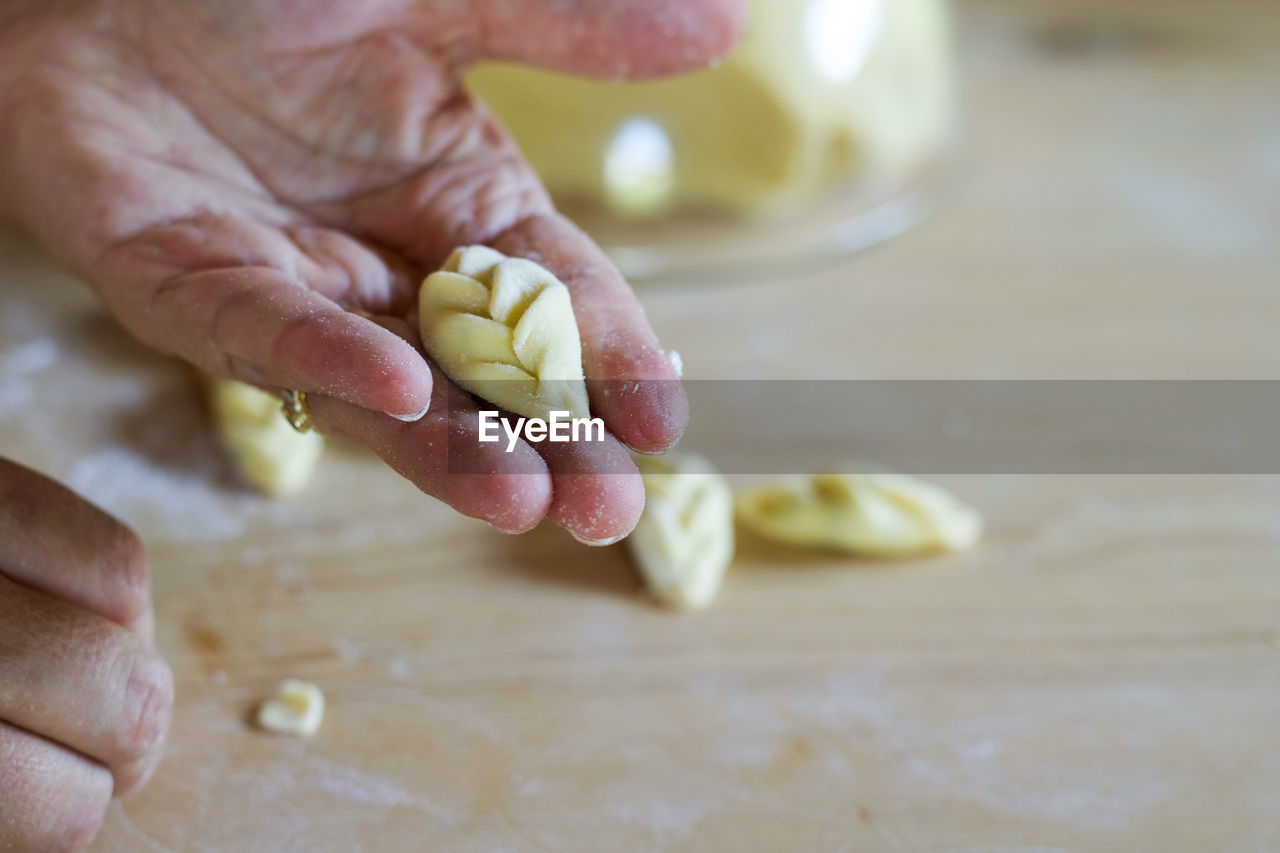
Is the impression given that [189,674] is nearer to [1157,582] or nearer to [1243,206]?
[1157,582]

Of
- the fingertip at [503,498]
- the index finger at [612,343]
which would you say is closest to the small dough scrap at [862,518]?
the index finger at [612,343]

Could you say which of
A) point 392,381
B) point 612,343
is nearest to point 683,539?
point 612,343

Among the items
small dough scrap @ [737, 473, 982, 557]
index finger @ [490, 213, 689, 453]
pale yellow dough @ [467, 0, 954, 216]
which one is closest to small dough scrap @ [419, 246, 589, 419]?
index finger @ [490, 213, 689, 453]

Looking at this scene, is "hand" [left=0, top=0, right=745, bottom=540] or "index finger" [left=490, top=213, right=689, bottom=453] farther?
"hand" [left=0, top=0, right=745, bottom=540]

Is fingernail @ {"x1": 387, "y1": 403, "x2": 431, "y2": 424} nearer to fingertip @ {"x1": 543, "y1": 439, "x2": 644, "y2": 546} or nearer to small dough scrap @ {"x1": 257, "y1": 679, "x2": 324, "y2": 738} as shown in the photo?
fingertip @ {"x1": 543, "y1": 439, "x2": 644, "y2": 546}

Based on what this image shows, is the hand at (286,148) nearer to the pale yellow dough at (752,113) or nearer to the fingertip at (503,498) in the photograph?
the fingertip at (503,498)

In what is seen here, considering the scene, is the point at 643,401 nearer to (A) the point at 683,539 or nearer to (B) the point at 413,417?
(B) the point at 413,417
